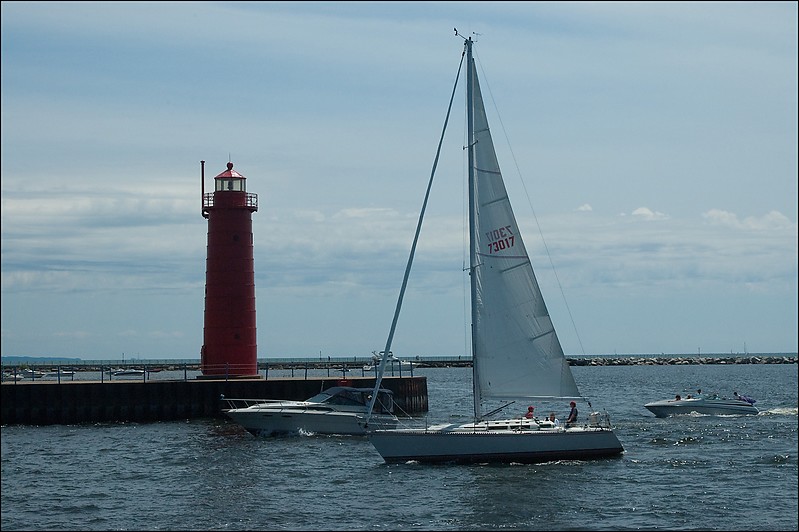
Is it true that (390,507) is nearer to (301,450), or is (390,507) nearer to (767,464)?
(301,450)

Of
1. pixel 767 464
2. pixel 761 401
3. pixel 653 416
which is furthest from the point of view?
pixel 761 401

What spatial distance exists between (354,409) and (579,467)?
13.3 meters

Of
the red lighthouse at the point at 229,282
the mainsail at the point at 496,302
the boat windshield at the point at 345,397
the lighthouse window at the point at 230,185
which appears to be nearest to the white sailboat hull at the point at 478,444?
the mainsail at the point at 496,302

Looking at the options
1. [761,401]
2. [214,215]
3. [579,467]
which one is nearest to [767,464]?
[579,467]

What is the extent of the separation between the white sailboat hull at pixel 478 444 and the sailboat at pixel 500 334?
0.03 meters

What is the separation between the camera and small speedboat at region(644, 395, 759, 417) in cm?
5303

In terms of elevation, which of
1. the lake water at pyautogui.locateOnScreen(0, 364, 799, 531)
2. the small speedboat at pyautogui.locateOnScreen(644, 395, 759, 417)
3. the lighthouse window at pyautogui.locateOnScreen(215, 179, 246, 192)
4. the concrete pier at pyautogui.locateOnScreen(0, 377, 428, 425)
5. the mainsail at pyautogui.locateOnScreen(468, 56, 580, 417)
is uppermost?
the lighthouse window at pyautogui.locateOnScreen(215, 179, 246, 192)

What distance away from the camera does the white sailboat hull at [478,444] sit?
3294cm

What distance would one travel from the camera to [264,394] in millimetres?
50969

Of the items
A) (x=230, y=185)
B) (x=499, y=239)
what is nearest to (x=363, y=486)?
(x=499, y=239)

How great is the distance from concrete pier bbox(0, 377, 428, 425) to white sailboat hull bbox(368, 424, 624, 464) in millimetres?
16730

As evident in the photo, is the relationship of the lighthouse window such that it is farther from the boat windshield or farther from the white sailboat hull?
the white sailboat hull

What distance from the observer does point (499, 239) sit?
3400cm

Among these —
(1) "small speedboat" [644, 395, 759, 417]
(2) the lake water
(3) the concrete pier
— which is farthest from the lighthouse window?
(1) "small speedboat" [644, 395, 759, 417]
